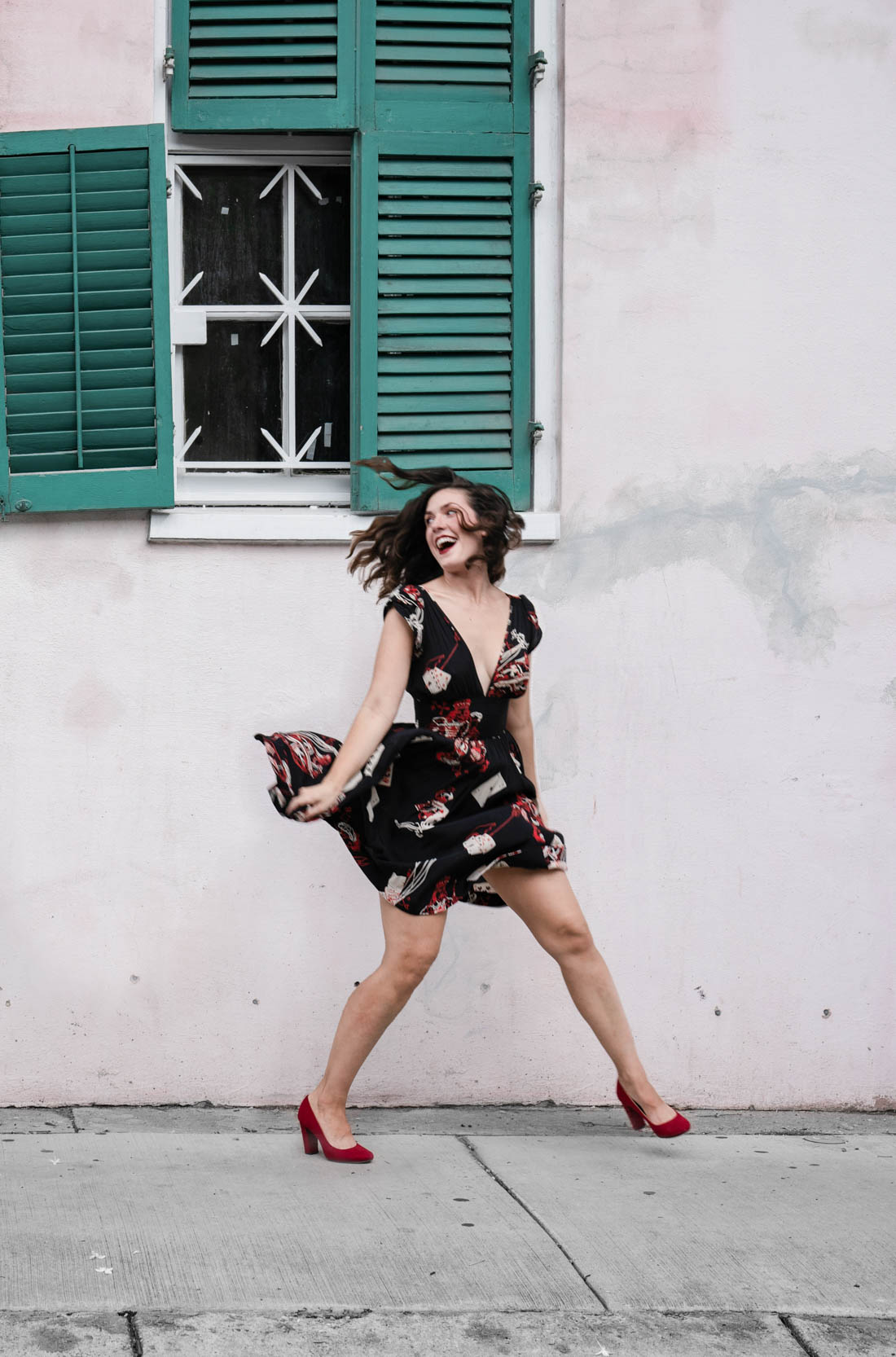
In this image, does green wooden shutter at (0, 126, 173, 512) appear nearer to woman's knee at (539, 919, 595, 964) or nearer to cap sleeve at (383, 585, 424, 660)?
cap sleeve at (383, 585, 424, 660)

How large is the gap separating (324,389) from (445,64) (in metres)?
1.03

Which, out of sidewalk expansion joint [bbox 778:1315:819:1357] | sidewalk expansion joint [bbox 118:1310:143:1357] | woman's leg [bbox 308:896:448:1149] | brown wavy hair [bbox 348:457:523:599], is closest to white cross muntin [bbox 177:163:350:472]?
brown wavy hair [bbox 348:457:523:599]

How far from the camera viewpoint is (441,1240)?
312cm

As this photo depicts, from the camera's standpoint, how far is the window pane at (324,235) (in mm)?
4477

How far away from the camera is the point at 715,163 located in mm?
4340

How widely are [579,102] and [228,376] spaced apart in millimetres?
1344

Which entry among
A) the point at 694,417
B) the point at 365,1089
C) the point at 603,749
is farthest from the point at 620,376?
the point at 365,1089

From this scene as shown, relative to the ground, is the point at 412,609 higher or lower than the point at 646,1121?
higher

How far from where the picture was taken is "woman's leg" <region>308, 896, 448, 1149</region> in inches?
141

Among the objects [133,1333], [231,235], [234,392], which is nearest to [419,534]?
[234,392]

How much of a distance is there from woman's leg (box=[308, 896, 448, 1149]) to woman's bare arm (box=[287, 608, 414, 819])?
397 millimetres

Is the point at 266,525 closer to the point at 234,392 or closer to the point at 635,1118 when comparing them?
the point at 234,392

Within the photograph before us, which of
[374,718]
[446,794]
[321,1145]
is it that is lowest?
[321,1145]

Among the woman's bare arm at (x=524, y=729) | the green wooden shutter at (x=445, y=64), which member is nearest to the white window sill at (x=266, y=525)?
the woman's bare arm at (x=524, y=729)
